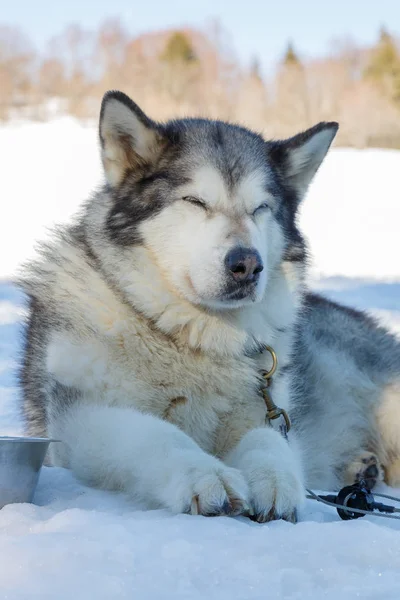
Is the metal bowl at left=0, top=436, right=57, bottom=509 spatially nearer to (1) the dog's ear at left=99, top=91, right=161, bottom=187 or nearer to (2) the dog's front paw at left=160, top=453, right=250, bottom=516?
(2) the dog's front paw at left=160, top=453, right=250, bottom=516

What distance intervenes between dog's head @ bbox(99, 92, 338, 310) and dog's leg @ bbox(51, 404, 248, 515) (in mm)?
594

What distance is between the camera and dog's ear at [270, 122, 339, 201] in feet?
11.5

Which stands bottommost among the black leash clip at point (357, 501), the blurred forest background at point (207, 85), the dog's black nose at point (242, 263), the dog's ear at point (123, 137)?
the black leash clip at point (357, 501)

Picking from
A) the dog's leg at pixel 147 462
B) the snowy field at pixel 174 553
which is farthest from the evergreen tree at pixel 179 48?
the snowy field at pixel 174 553

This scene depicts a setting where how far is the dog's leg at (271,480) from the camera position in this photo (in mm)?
2408

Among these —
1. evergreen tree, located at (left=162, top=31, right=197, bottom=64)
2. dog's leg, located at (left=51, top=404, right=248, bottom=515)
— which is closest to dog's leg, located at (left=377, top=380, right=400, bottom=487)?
dog's leg, located at (left=51, top=404, right=248, bottom=515)

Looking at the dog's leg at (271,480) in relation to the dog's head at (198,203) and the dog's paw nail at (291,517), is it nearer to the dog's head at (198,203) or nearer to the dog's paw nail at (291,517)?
the dog's paw nail at (291,517)

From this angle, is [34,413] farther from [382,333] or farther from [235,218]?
[382,333]

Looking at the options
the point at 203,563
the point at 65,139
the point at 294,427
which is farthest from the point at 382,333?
the point at 65,139

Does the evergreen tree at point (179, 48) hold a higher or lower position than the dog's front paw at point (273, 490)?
higher

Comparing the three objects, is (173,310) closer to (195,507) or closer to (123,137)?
(123,137)

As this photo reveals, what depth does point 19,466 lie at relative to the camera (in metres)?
2.29

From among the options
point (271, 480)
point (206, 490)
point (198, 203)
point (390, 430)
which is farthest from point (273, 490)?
point (390, 430)

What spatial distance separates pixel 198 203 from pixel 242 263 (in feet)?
1.19
